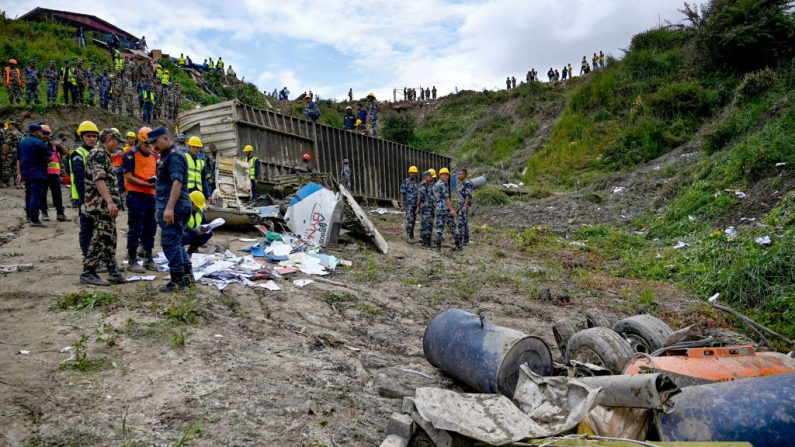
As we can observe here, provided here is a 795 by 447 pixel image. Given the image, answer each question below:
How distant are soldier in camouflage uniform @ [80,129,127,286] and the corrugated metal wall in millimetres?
6180

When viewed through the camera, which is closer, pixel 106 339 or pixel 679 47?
pixel 106 339

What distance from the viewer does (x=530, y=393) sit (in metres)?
2.62

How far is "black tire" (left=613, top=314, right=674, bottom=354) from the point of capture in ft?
12.4

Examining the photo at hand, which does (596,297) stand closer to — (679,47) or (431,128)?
(679,47)

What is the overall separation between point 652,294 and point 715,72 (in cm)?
1527

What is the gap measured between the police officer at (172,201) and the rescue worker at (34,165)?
152 inches

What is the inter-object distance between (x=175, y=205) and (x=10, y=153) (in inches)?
379

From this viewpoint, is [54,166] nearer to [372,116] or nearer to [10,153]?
[10,153]

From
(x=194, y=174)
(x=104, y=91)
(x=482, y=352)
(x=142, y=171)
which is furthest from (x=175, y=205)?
(x=104, y=91)

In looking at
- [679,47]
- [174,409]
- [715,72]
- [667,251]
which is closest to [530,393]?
[174,409]

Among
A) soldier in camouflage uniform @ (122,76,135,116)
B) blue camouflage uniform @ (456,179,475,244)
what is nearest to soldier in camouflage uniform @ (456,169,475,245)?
blue camouflage uniform @ (456,179,475,244)

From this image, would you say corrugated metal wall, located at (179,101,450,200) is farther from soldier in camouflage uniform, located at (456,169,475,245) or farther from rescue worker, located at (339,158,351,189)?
soldier in camouflage uniform, located at (456,169,475,245)

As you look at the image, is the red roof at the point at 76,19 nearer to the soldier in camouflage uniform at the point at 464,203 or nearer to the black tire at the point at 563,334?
the soldier in camouflage uniform at the point at 464,203

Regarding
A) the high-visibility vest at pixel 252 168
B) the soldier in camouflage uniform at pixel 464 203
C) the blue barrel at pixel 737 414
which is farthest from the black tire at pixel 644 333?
the high-visibility vest at pixel 252 168
